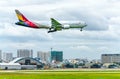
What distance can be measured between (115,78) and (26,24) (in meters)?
51.1

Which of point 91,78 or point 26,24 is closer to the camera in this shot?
point 91,78

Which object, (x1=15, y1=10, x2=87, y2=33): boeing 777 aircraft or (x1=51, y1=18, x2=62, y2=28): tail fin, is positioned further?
(x1=51, y1=18, x2=62, y2=28): tail fin

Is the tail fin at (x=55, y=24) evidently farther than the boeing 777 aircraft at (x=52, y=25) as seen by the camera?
Yes

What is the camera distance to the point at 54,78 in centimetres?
11156

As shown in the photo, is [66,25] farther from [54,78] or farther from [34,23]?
[54,78]

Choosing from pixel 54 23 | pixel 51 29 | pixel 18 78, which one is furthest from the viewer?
pixel 54 23

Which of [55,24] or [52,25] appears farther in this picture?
[55,24]

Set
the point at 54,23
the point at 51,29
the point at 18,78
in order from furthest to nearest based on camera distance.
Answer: the point at 54,23, the point at 51,29, the point at 18,78

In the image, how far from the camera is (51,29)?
148750mm

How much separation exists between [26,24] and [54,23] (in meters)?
11.6

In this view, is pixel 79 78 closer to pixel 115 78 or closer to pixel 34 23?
pixel 115 78

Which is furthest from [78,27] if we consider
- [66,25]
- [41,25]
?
[41,25]

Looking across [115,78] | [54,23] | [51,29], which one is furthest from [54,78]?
[54,23]

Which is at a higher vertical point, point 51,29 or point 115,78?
point 51,29
